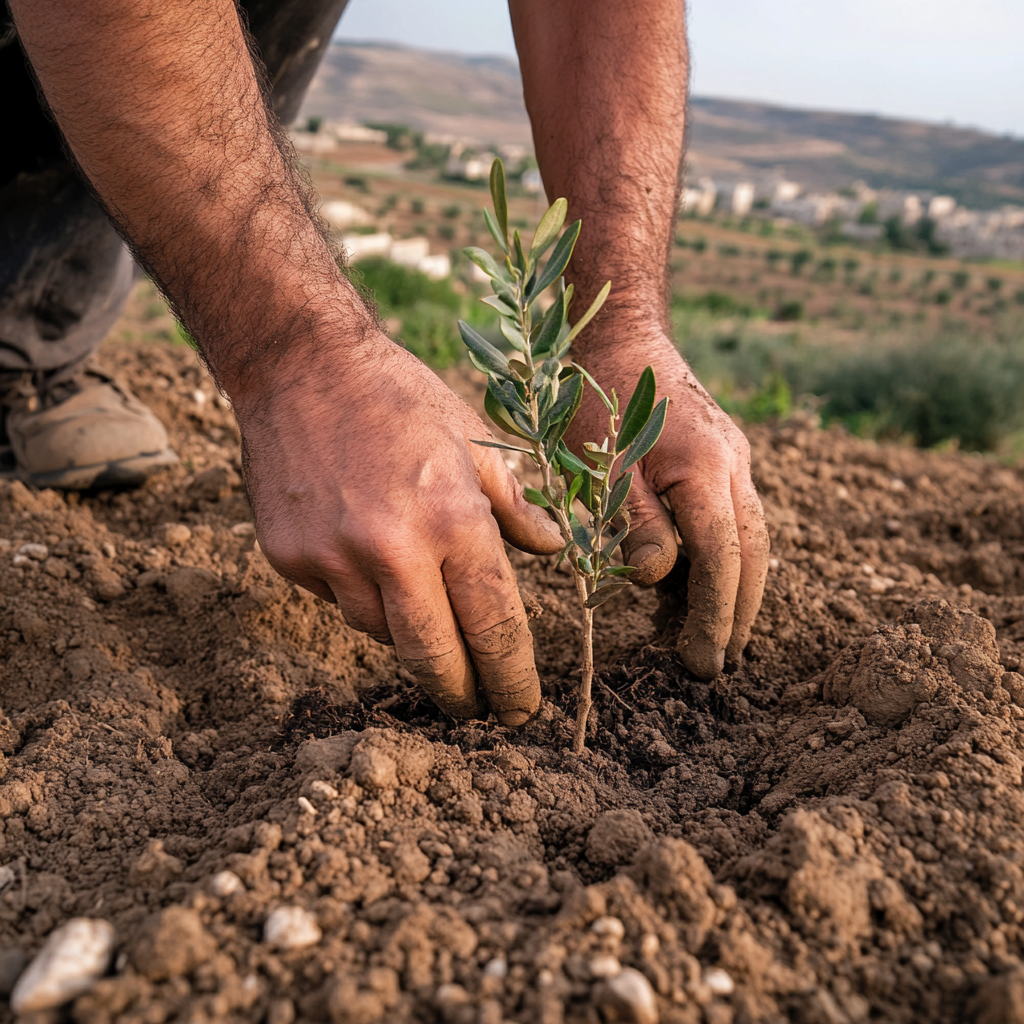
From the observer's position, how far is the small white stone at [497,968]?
85cm

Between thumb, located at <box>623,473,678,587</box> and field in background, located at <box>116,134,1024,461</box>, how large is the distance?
2.10 ft

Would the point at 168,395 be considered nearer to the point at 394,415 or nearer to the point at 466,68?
the point at 394,415

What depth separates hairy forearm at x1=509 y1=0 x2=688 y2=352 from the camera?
1848 millimetres

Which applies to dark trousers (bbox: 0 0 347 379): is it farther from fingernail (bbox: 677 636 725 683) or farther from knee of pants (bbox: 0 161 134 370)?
fingernail (bbox: 677 636 725 683)

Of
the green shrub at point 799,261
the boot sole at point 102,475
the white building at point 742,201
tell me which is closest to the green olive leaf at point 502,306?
the boot sole at point 102,475

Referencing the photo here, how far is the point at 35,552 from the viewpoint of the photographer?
1937 millimetres

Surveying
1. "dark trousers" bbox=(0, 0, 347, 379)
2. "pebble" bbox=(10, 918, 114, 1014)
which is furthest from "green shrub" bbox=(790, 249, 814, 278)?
"pebble" bbox=(10, 918, 114, 1014)

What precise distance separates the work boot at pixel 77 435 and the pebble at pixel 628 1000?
2.16 meters

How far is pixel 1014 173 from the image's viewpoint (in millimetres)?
81312

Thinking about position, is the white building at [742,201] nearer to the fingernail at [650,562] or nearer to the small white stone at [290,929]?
the fingernail at [650,562]

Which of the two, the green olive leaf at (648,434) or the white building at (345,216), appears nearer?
the green olive leaf at (648,434)

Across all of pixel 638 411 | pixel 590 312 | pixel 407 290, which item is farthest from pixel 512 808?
pixel 407 290

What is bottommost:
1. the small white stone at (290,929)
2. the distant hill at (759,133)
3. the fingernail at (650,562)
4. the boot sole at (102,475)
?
the boot sole at (102,475)

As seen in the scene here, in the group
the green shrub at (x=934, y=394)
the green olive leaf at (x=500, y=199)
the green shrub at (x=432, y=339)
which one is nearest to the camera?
the green olive leaf at (x=500, y=199)
